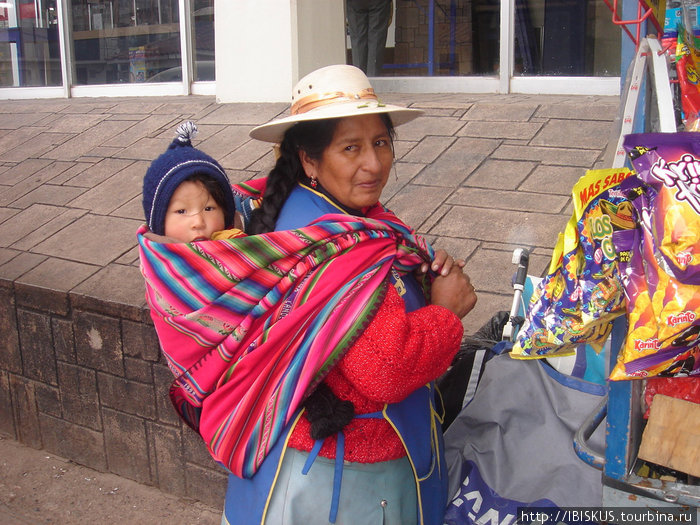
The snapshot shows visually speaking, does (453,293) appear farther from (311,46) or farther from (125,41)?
(125,41)

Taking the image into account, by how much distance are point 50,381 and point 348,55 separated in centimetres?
408

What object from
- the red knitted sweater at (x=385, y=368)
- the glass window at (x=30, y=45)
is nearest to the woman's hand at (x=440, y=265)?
the red knitted sweater at (x=385, y=368)

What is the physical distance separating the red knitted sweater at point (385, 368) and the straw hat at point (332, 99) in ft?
1.54

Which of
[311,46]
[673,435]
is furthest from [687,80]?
[311,46]

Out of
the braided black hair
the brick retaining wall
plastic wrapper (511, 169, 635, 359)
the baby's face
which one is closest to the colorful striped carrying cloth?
the baby's face

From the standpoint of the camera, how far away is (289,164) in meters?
2.03

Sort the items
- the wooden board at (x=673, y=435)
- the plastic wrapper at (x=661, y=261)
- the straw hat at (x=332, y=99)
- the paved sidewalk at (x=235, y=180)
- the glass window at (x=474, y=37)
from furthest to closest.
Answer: the glass window at (x=474, y=37) < the paved sidewalk at (x=235, y=180) < the straw hat at (x=332, y=99) < the wooden board at (x=673, y=435) < the plastic wrapper at (x=661, y=261)

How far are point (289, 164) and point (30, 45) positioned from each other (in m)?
7.56

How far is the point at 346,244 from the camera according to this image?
178 centimetres

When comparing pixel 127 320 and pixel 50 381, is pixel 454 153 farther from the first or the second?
pixel 50 381

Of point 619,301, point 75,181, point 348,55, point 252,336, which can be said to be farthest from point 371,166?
point 348,55

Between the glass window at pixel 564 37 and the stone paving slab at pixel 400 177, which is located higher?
the glass window at pixel 564 37

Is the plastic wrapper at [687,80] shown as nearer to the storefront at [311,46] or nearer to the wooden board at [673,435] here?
the wooden board at [673,435]

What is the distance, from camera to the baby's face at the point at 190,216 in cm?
191
